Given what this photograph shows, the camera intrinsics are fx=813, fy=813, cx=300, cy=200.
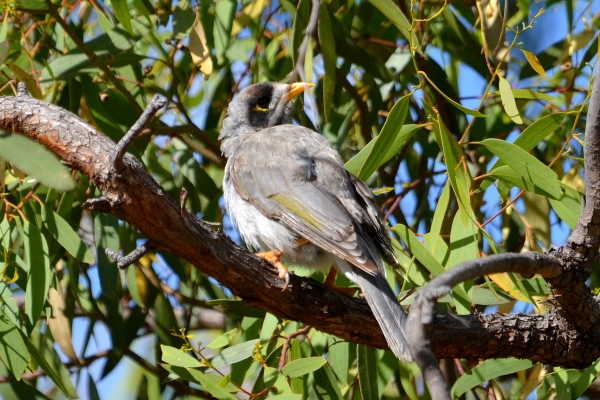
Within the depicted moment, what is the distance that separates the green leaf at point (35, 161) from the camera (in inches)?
83.1

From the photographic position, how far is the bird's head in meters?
4.54

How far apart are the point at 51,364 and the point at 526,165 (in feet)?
7.95

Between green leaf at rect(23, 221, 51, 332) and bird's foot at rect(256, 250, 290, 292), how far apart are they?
0.95m

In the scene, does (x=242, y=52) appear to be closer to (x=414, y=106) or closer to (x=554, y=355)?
(x=414, y=106)

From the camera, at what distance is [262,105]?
4707mm

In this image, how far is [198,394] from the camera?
4324 mm

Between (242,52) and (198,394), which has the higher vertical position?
(242,52)

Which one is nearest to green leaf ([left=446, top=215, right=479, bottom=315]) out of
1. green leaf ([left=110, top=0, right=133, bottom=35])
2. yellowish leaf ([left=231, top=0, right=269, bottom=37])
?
green leaf ([left=110, top=0, right=133, bottom=35])

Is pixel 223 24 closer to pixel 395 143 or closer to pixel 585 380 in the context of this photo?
pixel 395 143

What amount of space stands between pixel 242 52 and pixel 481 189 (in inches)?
60.3

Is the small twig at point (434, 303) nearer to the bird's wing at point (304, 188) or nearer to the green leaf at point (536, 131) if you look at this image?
the bird's wing at point (304, 188)

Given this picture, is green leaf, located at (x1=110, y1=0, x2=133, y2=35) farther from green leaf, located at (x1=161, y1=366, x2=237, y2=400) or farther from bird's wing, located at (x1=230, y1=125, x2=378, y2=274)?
green leaf, located at (x1=161, y1=366, x2=237, y2=400)

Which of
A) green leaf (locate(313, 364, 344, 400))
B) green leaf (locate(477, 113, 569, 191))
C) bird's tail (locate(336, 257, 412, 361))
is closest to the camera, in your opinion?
bird's tail (locate(336, 257, 412, 361))

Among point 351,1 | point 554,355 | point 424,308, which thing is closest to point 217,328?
point 351,1
